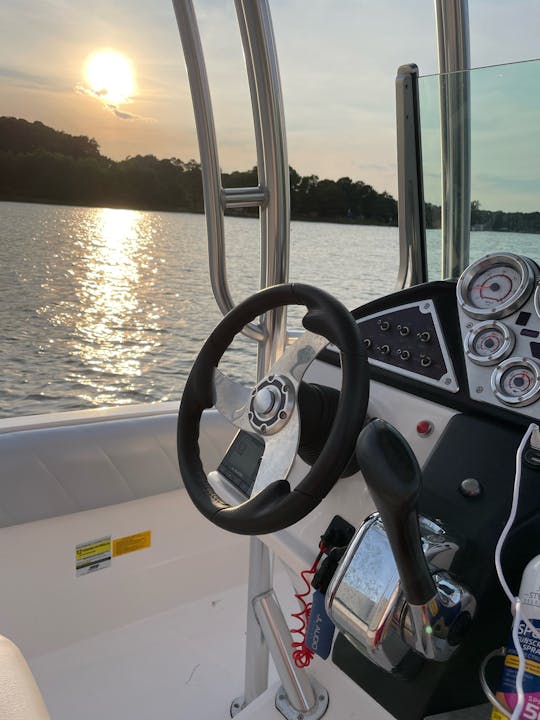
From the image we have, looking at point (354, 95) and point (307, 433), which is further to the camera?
point (354, 95)

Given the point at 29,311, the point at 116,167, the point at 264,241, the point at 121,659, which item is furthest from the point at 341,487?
the point at 29,311

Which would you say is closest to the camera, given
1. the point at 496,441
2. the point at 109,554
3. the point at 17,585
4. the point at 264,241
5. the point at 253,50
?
the point at 496,441

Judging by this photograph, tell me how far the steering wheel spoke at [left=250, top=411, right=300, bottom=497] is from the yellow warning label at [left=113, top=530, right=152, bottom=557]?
37.9 inches

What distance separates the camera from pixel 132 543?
1.78 m

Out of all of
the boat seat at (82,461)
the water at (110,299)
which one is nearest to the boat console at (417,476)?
Answer: the boat seat at (82,461)

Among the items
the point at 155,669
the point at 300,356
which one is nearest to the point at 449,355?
the point at 300,356

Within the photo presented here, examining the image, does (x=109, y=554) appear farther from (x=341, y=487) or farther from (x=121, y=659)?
(x=341, y=487)

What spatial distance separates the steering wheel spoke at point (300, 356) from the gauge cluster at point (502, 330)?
0.83 ft

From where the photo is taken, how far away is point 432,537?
811mm

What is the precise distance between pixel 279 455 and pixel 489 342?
0.38 metres

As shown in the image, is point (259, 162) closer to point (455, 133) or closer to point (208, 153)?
point (208, 153)

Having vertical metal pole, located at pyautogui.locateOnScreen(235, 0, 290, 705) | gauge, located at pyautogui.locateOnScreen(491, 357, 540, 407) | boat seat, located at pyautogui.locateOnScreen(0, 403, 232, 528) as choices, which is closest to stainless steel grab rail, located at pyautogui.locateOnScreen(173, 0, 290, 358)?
vertical metal pole, located at pyautogui.locateOnScreen(235, 0, 290, 705)

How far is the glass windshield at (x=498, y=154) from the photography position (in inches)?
47.5

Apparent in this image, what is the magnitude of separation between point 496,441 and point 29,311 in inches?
410
